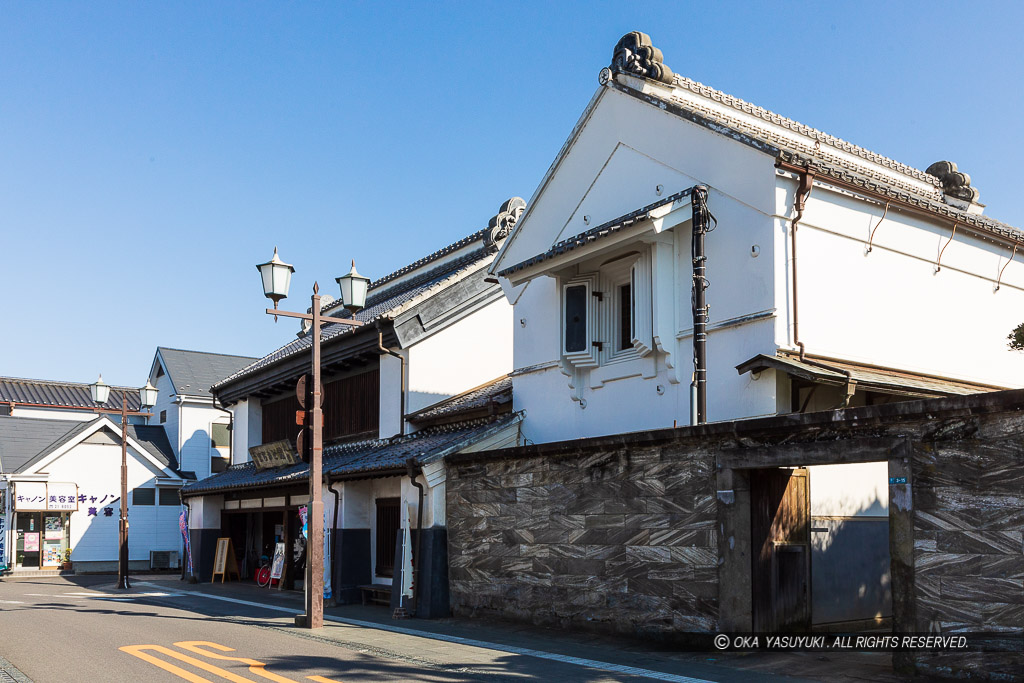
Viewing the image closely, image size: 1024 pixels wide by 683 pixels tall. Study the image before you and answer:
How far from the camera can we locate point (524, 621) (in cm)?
1439

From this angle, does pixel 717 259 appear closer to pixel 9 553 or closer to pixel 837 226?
pixel 837 226

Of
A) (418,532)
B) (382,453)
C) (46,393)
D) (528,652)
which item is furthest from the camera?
(46,393)

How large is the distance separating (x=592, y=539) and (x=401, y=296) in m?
14.5

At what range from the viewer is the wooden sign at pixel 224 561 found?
27797 millimetres

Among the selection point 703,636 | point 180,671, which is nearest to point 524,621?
point 703,636

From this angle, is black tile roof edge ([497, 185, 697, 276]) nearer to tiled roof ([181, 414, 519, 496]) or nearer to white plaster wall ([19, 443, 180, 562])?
tiled roof ([181, 414, 519, 496])

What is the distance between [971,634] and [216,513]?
24733 millimetres

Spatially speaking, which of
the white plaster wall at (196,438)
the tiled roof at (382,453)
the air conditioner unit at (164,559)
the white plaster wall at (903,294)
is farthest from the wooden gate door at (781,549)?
the white plaster wall at (196,438)

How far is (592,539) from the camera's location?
13180 millimetres

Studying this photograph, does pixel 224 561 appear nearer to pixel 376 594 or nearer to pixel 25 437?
pixel 376 594

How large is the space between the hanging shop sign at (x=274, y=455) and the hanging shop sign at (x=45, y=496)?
13.1 m

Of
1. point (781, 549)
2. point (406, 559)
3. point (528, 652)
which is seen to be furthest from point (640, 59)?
point (528, 652)

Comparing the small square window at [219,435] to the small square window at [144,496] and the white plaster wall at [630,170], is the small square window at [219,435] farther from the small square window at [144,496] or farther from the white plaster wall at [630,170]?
the white plaster wall at [630,170]

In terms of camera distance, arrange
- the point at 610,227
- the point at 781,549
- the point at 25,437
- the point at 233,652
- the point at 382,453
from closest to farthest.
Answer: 1. the point at 781,549
2. the point at 233,652
3. the point at 610,227
4. the point at 382,453
5. the point at 25,437
